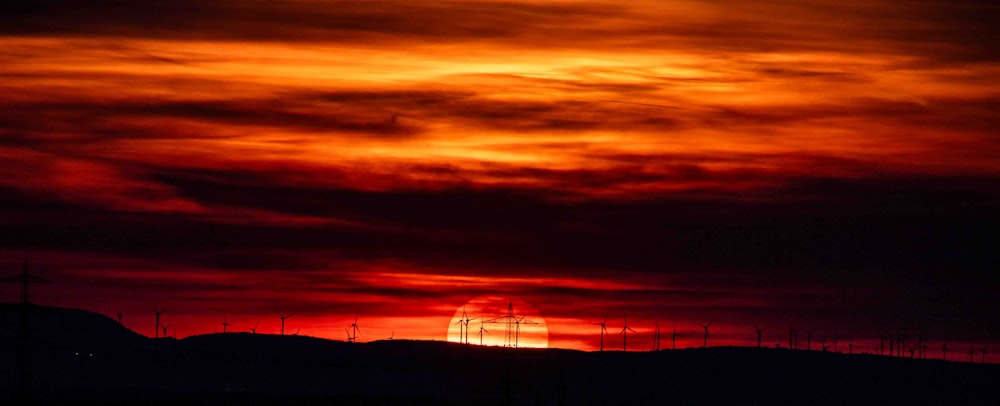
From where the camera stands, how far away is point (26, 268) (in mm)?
175000

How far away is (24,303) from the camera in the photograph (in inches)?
6875

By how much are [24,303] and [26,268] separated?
3.76 meters
